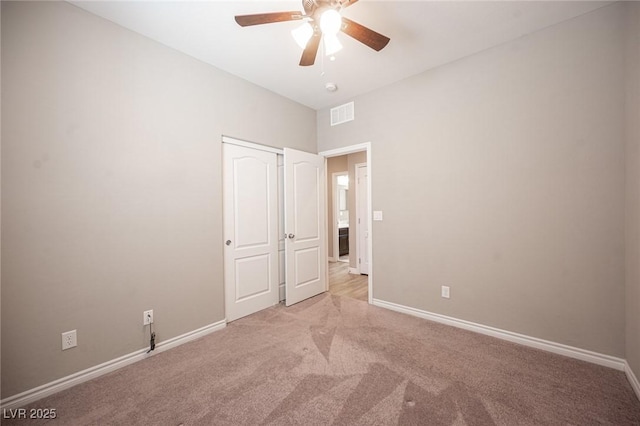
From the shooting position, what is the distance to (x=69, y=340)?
188cm

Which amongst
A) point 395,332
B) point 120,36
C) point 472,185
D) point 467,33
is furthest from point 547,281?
point 120,36

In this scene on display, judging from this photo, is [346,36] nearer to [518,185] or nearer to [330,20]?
[330,20]

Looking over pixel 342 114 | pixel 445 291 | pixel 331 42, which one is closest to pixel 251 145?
pixel 342 114

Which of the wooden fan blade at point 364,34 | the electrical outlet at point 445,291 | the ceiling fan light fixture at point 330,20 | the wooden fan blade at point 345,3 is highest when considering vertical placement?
the wooden fan blade at point 345,3

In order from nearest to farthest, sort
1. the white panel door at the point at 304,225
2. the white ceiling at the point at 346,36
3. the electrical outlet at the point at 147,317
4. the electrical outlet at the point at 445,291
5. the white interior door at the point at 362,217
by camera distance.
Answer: the white ceiling at the point at 346,36, the electrical outlet at the point at 147,317, the electrical outlet at the point at 445,291, the white panel door at the point at 304,225, the white interior door at the point at 362,217

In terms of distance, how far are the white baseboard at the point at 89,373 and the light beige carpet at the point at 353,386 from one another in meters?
0.05

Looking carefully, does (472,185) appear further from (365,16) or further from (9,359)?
(9,359)

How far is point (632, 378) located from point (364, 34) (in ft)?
9.98

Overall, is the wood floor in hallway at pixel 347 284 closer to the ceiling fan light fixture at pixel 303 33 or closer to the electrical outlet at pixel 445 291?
the electrical outlet at pixel 445 291

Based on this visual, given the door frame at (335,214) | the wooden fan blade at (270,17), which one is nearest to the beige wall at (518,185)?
the wooden fan blade at (270,17)

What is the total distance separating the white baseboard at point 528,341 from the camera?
6.59 ft

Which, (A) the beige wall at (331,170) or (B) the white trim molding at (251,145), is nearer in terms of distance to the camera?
(B) the white trim molding at (251,145)

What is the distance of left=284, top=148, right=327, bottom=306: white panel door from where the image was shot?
344 centimetres

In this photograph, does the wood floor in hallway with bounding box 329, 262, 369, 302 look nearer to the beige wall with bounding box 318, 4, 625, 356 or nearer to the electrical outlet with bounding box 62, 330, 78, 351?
the beige wall with bounding box 318, 4, 625, 356
